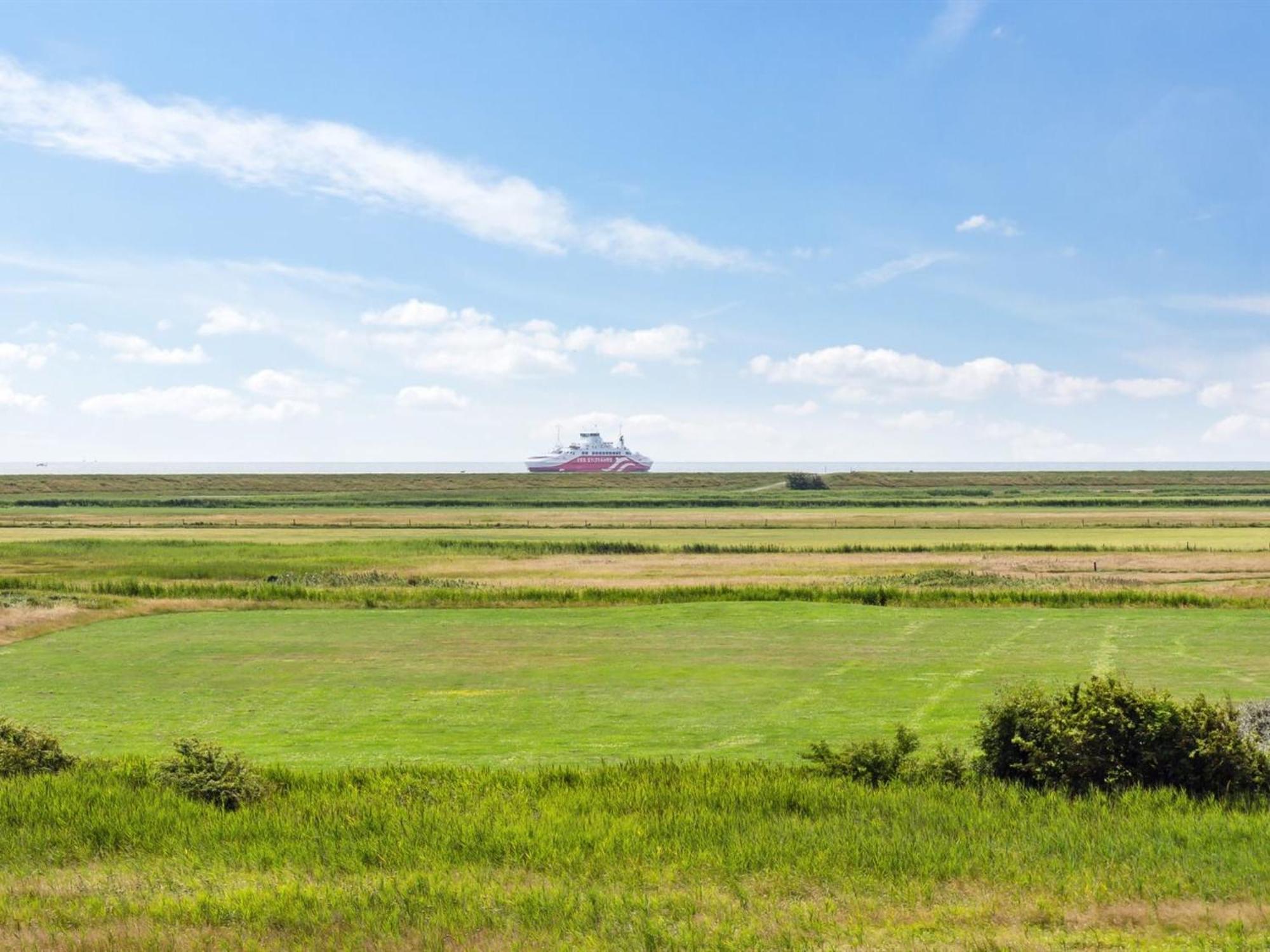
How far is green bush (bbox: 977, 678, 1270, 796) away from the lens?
57.7ft

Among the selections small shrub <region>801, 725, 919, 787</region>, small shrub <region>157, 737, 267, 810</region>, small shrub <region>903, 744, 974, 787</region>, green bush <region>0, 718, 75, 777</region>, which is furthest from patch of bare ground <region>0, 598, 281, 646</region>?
small shrub <region>903, 744, 974, 787</region>

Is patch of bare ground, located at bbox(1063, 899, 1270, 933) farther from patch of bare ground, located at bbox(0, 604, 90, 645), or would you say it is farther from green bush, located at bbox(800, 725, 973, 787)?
Answer: patch of bare ground, located at bbox(0, 604, 90, 645)

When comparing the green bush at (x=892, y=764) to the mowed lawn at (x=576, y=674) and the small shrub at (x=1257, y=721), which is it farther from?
the small shrub at (x=1257, y=721)

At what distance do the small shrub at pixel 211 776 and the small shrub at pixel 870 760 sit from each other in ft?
31.1

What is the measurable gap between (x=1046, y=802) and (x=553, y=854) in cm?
743

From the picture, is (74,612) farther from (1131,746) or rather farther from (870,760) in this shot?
(1131,746)

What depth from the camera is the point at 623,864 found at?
1475cm

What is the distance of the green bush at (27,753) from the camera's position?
19891 millimetres

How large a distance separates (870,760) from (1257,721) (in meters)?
9.00

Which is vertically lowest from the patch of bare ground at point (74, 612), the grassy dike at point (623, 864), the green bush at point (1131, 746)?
the patch of bare ground at point (74, 612)

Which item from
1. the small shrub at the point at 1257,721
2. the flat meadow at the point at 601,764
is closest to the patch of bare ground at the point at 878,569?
the flat meadow at the point at 601,764

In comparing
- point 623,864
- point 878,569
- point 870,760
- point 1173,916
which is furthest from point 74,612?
point 1173,916

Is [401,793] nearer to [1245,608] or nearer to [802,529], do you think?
[1245,608]

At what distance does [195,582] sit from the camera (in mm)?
63094
